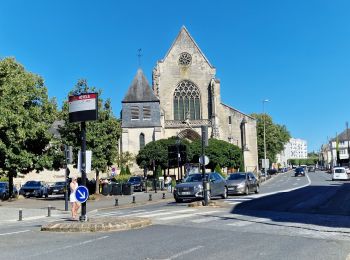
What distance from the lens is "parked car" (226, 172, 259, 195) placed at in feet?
94.1

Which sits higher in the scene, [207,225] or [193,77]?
[193,77]

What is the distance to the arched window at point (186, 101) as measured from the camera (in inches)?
2746

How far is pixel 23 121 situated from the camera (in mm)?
30281

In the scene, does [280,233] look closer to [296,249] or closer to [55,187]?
[296,249]

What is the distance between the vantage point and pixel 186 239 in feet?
35.3

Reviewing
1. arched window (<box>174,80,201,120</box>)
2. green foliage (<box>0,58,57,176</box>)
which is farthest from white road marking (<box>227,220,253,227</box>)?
arched window (<box>174,80,201,120</box>)

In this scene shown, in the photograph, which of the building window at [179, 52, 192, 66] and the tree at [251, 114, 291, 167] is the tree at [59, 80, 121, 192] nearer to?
the building window at [179, 52, 192, 66]

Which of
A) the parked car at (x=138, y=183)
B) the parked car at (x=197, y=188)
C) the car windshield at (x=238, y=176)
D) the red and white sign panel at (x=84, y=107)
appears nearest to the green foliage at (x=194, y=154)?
the parked car at (x=138, y=183)

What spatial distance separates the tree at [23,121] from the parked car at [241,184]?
12337 millimetres

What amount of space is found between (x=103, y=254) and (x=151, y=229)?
406 centimetres

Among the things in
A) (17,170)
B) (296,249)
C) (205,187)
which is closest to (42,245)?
(296,249)

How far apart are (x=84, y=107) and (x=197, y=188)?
11550 millimetres

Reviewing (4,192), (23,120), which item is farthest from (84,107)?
(4,192)

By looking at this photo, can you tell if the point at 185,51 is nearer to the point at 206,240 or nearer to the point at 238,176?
the point at 238,176
